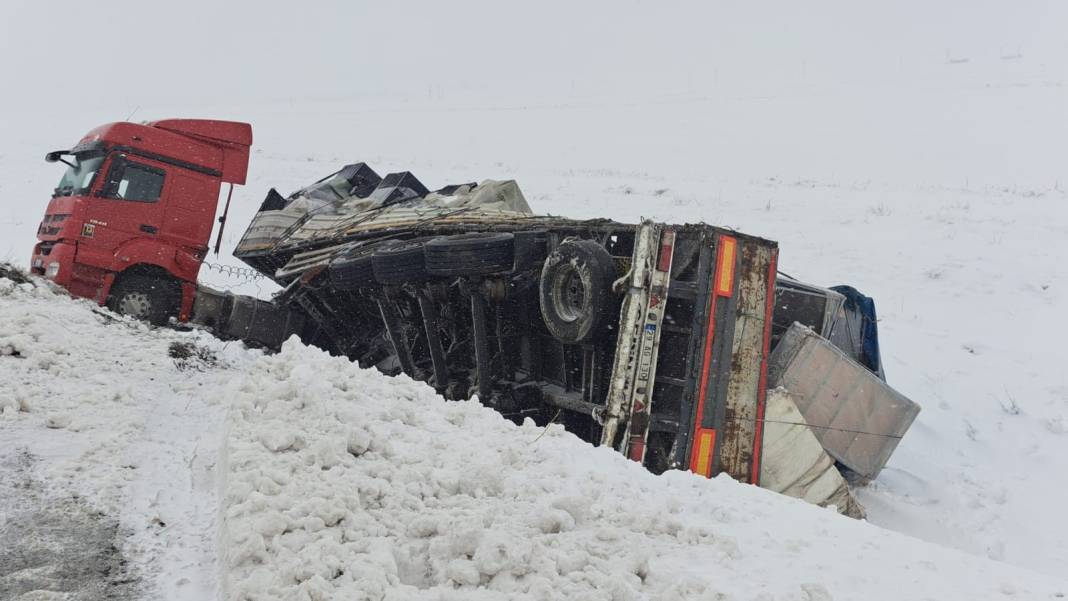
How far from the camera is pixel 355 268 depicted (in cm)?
700

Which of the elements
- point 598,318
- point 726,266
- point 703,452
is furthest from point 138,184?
point 703,452

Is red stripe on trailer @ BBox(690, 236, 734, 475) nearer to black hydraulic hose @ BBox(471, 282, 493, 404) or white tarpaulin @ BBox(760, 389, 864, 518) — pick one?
white tarpaulin @ BBox(760, 389, 864, 518)

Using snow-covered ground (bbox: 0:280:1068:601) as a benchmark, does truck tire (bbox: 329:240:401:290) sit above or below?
above

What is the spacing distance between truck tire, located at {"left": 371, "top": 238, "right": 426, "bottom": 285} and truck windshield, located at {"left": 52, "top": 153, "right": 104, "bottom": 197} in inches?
164

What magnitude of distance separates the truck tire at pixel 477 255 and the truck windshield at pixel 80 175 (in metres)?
5.05

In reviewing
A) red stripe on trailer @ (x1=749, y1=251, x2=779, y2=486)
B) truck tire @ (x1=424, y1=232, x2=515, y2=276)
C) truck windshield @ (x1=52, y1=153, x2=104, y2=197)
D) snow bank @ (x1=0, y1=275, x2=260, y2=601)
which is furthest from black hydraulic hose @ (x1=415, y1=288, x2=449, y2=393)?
truck windshield @ (x1=52, y1=153, x2=104, y2=197)

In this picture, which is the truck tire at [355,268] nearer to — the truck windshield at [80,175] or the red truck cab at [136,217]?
the red truck cab at [136,217]

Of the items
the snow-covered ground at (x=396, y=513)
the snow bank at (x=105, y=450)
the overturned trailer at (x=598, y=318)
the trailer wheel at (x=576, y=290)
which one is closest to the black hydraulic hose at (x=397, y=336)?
the overturned trailer at (x=598, y=318)

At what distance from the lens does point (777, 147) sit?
2273 cm

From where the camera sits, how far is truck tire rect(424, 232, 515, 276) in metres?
5.74

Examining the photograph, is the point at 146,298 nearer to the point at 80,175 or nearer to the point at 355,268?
the point at 80,175

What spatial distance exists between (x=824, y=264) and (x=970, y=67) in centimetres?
2921

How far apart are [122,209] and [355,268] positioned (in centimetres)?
342

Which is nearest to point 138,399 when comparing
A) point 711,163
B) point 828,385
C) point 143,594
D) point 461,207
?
point 143,594
